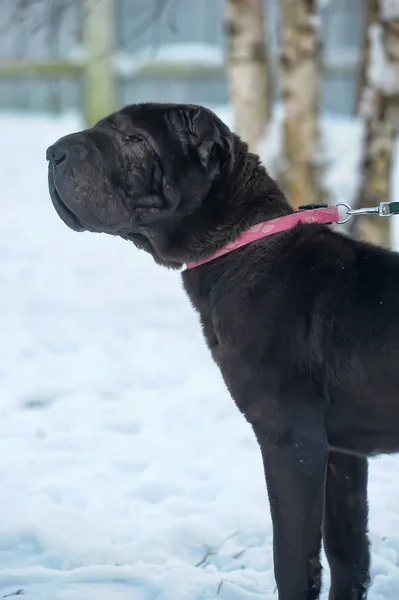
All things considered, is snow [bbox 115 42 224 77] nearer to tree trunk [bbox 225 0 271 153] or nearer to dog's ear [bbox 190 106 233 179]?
tree trunk [bbox 225 0 271 153]

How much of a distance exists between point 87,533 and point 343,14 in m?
10.5

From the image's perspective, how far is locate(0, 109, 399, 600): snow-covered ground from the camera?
3129 millimetres

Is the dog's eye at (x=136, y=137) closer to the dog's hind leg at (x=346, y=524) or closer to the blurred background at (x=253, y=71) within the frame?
the dog's hind leg at (x=346, y=524)

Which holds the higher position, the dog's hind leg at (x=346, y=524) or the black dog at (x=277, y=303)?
the black dog at (x=277, y=303)

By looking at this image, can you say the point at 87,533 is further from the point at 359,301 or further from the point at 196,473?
the point at 359,301

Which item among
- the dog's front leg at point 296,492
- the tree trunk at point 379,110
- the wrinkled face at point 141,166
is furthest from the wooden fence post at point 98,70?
the dog's front leg at point 296,492

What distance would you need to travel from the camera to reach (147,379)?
17.6ft

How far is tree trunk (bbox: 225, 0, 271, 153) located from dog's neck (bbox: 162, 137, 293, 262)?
367 centimetres

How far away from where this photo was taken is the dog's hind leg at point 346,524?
286cm

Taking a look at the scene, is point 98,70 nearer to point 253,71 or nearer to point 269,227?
point 253,71

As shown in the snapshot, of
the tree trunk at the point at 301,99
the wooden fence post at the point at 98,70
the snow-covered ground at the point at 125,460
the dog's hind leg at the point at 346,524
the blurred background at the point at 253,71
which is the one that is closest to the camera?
the dog's hind leg at the point at 346,524

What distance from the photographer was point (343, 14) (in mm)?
12242

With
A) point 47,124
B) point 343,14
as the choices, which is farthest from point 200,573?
point 343,14

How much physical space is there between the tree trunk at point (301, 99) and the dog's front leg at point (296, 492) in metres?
4.08
